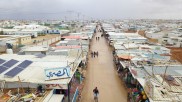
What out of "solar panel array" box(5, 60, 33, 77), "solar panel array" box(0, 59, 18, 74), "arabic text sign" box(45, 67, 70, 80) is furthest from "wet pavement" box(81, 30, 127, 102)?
"solar panel array" box(0, 59, 18, 74)

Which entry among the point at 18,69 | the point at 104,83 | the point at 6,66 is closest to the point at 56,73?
the point at 18,69

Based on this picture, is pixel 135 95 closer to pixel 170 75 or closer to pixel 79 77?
pixel 170 75

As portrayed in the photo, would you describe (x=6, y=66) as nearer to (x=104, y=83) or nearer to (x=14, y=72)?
(x=14, y=72)

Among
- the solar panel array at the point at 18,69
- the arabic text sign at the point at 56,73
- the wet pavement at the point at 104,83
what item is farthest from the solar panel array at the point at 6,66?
the wet pavement at the point at 104,83

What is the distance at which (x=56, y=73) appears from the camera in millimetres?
11547

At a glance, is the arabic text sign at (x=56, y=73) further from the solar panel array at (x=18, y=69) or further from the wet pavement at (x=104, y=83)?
the wet pavement at (x=104, y=83)

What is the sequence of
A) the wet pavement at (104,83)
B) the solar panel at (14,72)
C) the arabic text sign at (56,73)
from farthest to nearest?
the wet pavement at (104,83)
the solar panel at (14,72)
the arabic text sign at (56,73)

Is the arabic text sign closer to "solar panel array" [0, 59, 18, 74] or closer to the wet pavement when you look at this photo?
"solar panel array" [0, 59, 18, 74]

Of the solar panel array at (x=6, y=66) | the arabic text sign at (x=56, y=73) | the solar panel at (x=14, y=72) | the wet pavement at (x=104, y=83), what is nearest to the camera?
the arabic text sign at (x=56, y=73)

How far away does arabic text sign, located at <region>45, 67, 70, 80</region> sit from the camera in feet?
37.2

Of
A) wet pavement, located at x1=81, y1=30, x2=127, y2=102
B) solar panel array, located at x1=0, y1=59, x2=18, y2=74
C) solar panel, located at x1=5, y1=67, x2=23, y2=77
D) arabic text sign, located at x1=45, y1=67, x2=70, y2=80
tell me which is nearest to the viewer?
arabic text sign, located at x1=45, y1=67, x2=70, y2=80

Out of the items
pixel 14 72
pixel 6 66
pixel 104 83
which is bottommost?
pixel 104 83

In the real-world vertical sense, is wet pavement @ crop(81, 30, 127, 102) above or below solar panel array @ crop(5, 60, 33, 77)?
below

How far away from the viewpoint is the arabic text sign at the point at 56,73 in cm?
1134
